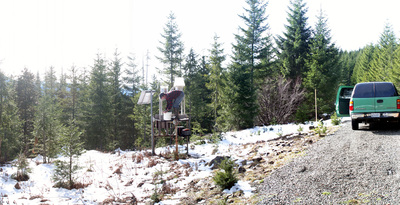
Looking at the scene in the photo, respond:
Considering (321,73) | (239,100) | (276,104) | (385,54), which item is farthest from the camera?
(385,54)

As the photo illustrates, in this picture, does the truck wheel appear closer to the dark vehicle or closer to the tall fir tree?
the dark vehicle

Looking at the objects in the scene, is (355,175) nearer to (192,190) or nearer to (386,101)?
(192,190)

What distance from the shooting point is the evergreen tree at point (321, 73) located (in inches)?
888

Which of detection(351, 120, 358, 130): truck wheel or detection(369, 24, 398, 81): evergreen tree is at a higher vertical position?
detection(369, 24, 398, 81): evergreen tree

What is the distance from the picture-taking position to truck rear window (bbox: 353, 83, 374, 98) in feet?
27.7

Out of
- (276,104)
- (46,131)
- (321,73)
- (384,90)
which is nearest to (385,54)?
(321,73)

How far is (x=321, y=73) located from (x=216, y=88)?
10.4m

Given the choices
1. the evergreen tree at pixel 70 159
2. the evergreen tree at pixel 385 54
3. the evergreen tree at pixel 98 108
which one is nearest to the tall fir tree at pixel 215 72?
the evergreen tree at pixel 98 108

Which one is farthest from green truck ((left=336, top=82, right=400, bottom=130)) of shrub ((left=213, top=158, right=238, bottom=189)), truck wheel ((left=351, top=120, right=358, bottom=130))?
shrub ((left=213, top=158, right=238, bottom=189))

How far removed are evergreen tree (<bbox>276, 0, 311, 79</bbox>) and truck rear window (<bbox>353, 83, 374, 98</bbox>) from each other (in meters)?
16.5

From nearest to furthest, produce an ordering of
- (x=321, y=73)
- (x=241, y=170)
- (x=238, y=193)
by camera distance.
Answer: (x=238, y=193) < (x=241, y=170) < (x=321, y=73)

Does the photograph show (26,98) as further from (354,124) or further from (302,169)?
(354,124)

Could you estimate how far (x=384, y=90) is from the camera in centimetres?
839

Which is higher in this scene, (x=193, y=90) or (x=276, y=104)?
(x=193, y=90)
